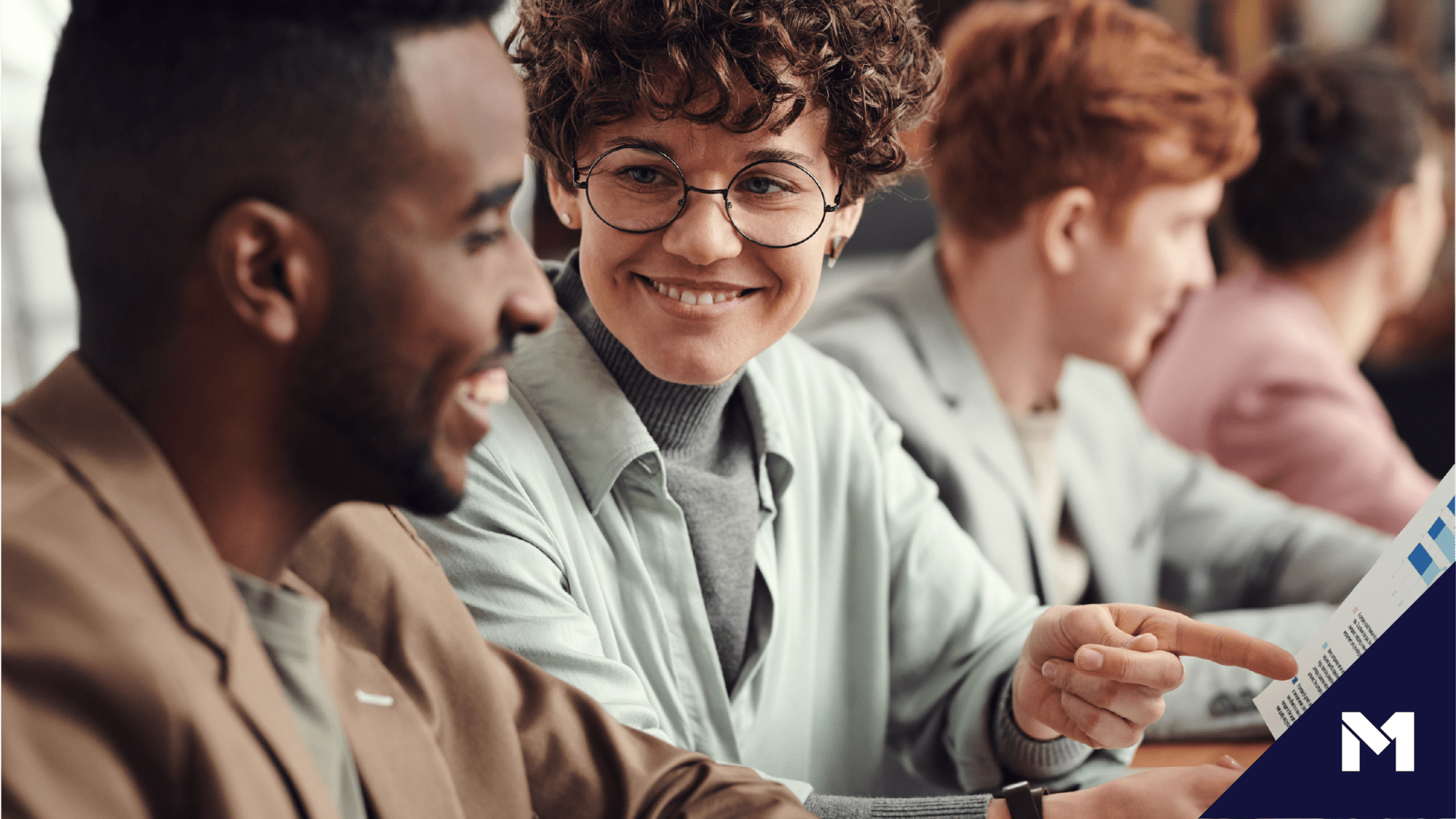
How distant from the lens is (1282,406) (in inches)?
74.8

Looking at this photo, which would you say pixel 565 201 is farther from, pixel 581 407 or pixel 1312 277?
pixel 1312 277

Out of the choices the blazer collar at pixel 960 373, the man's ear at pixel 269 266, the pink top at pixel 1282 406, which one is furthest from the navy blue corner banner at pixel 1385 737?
the pink top at pixel 1282 406

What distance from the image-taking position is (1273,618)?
132cm

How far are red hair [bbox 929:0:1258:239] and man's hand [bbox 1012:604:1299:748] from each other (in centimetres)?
75

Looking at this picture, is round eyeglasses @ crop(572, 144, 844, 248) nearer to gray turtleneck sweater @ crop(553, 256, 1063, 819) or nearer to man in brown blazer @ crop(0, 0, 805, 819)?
gray turtleneck sweater @ crop(553, 256, 1063, 819)

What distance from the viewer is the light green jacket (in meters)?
0.83

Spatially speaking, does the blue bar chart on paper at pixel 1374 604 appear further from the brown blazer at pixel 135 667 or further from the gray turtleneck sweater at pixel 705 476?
the brown blazer at pixel 135 667

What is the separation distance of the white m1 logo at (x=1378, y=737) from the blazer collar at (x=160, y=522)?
599mm

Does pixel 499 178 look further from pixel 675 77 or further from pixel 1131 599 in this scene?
pixel 1131 599

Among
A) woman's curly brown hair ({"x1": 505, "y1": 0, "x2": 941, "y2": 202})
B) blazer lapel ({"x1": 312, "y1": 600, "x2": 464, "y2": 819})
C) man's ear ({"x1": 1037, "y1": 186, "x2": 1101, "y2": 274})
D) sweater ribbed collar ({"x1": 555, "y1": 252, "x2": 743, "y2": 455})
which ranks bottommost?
blazer lapel ({"x1": 312, "y1": 600, "x2": 464, "y2": 819})

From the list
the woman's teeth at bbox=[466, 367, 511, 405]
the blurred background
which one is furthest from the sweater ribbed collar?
the woman's teeth at bbox=[466, 367, 511, 405]

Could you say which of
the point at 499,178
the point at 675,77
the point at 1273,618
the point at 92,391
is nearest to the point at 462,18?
the point at 499,178

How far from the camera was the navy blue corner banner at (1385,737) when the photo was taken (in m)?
0.68

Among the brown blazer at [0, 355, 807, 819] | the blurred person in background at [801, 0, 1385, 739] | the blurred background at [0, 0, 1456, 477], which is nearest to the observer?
the brown blazer at [0, 355, 807, 819]
